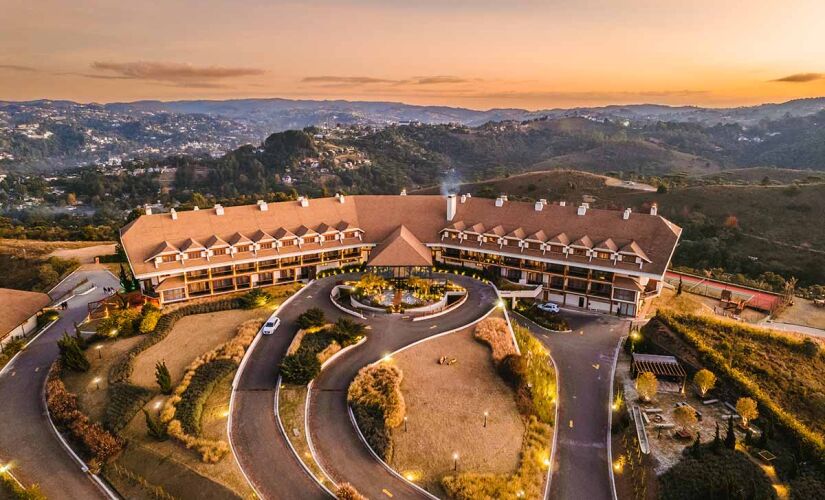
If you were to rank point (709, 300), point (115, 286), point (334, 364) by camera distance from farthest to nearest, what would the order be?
point (115, 286) → point (709, 300) → point (334, 364)

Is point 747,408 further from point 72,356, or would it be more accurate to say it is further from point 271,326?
point 72,356

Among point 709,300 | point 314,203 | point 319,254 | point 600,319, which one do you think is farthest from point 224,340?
point 709,300

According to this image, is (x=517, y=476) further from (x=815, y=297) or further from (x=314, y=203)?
(x=815, y=297)

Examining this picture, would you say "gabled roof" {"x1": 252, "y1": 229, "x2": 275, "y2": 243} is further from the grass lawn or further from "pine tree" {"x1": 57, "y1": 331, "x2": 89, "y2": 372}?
the grass lawn

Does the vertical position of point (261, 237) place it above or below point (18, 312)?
above

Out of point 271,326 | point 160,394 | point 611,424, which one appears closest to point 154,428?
point 160,394
